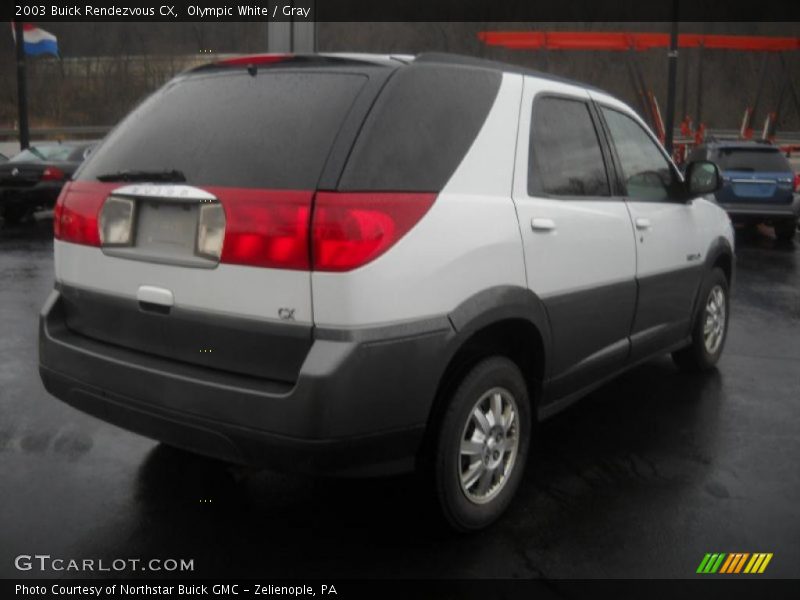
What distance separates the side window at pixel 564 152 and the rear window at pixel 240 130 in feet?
3.08

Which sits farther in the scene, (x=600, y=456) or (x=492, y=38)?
(x=492, y=38)

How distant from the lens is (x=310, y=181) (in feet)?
9.26

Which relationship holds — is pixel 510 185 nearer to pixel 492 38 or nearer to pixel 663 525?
pixel 663 525

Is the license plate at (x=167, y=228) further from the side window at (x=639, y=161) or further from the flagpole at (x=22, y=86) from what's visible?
the flagpole at (x=22, y=86)

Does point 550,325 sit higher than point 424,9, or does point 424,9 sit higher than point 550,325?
point 424,9

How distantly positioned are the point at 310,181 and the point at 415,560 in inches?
56.2

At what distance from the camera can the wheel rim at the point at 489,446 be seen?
3322 millimetres

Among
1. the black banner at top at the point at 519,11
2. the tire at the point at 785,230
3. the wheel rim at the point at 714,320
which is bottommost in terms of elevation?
the tire at the point at 785,230

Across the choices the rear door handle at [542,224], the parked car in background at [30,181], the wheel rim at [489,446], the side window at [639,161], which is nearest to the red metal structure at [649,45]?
the parked car in background at [30,181]

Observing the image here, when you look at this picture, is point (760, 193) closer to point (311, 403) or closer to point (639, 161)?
point (639, 161)

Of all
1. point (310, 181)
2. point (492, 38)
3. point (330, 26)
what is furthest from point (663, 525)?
point (330, 26)

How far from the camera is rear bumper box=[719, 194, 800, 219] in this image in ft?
43.7

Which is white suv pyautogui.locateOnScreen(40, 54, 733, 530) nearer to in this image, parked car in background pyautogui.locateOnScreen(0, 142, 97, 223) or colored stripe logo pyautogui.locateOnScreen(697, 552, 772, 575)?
colored stripe logo pyautogui.locateOnScreen(697, 552, 772, 575)

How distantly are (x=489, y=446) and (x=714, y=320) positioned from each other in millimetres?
2999
